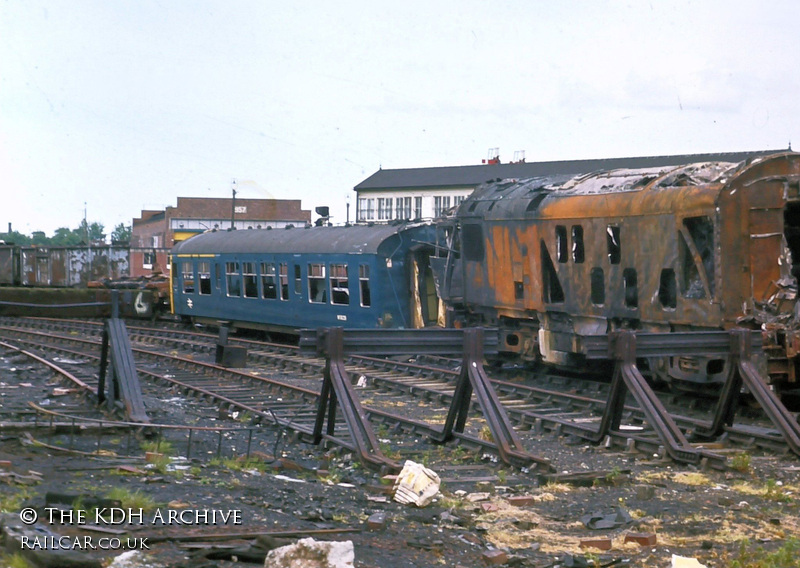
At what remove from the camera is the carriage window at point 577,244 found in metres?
16.9

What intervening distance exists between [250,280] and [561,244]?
1331 centimetres

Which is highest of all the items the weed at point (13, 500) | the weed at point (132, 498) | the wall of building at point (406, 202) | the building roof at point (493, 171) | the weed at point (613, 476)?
the building roof at point (493, 171)

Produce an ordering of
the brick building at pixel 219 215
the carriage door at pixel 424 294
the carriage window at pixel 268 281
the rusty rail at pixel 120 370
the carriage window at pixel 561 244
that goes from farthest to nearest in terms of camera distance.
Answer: the brick building at pixel 219 215 < the carriage window at pixel 268 281 < the carriage door at pixel 424 294 < the carriage window at pixel 561 244 < the rusty rail at pixel 120 370

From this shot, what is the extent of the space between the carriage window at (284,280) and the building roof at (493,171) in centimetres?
2723

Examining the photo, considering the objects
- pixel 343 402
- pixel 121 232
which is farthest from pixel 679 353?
pixel 121 232

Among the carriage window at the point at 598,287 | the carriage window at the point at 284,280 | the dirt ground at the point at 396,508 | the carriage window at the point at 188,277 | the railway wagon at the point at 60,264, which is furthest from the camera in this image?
the railway wagon at the point at 60,264

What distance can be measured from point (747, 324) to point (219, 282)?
64.3ft

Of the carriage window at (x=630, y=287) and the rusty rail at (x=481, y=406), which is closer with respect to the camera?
the rusty rail at (x=481, y=406)

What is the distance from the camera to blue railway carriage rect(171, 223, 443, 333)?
23906mm

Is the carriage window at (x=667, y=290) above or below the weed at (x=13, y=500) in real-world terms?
above

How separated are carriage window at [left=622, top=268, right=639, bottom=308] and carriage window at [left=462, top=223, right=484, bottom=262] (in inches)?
185

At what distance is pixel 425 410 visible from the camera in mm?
15633

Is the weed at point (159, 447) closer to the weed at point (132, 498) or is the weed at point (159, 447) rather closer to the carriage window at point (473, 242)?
the weed at point (132, 498)

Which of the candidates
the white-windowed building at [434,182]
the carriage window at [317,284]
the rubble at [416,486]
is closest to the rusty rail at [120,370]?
the rubble at [416,486]
